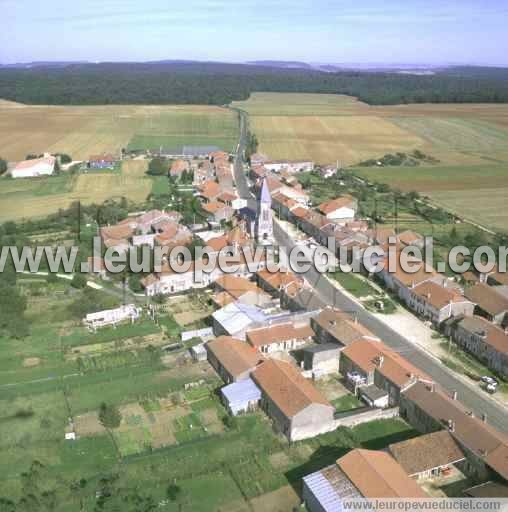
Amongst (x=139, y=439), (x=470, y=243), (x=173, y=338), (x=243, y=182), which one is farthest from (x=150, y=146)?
(x=139, y=439)

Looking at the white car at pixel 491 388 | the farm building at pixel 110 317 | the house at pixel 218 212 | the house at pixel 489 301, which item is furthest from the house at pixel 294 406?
the house at pixel 218 212

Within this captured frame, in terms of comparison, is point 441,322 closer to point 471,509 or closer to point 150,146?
point 471,509

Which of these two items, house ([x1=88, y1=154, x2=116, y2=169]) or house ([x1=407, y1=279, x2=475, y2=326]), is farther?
house ([x1=88, y1=154, x2=116, y2=169])

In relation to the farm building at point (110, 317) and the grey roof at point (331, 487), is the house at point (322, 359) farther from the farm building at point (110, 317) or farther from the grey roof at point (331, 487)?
the farm building at point (110, 317)

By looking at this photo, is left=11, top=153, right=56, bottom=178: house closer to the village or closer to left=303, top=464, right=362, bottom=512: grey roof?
the village

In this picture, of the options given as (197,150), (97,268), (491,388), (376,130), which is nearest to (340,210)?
(97,268)

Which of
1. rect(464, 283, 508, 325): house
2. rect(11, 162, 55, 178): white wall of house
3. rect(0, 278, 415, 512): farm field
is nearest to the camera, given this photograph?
rect(0, 278, 415, 512): farm field

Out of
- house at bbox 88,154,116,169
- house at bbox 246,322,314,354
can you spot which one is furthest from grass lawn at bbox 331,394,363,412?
house at bbox 88,154,116,169
